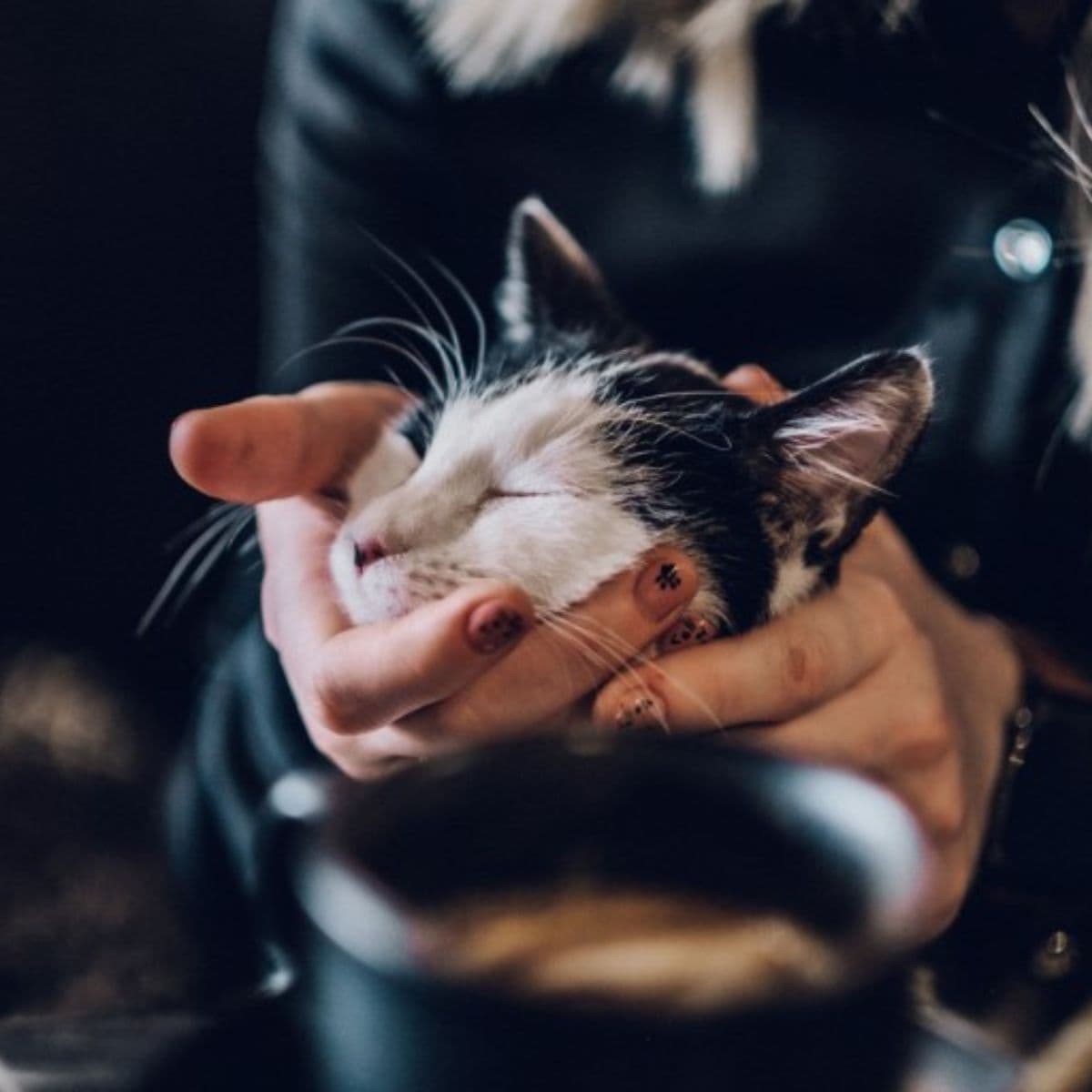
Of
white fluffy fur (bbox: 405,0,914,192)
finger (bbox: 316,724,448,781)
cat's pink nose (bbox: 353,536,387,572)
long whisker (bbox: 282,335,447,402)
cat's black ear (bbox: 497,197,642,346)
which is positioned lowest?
finger (bbox: 316,724,448,781)

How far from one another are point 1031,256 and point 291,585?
0.73 ft

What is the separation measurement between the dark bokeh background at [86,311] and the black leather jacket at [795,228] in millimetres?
31

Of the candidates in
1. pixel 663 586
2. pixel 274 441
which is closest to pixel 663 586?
pixel 663 586

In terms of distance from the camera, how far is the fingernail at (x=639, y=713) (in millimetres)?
299

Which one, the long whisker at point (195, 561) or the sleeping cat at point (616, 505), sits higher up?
the sleeping cat at point (616, 505)

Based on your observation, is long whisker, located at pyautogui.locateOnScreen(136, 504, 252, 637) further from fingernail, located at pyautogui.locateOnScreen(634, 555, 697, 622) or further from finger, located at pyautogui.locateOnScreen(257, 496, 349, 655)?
fingernail, located at pyautogui.locateOnScreen(634, 555, 697, 622)

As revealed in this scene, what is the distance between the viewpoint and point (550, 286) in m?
0.38

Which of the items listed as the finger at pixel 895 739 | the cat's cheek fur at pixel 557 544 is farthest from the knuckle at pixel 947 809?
the cat's cheek fur at pixel 557 544

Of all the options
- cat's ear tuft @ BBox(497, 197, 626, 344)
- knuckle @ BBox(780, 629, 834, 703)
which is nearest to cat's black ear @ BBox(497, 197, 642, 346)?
cat's ear tuft @ BBox(497, 197, 626, 344)

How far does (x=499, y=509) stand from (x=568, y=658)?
0.04 meters

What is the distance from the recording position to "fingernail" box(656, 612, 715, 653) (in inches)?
12.3

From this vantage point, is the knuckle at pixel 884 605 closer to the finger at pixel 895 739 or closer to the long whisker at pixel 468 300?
the finger at pixel 895 739

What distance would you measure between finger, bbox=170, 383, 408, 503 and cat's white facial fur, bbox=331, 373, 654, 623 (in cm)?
1

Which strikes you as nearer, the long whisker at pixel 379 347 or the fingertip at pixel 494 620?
the fingertip at pixel 494 620
